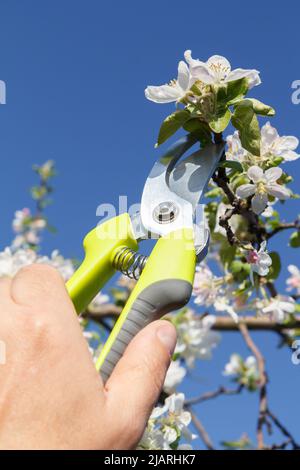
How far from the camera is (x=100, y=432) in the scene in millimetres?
1226

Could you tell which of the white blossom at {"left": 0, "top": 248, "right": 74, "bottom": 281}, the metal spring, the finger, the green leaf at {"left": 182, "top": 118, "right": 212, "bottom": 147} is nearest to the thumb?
the finger

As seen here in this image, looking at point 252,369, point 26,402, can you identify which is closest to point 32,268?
point 26,402

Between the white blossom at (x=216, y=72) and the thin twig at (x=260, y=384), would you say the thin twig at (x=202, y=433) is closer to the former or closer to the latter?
the thin twig at (x=260, y=384)

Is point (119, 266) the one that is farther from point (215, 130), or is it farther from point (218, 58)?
point (218, 58)

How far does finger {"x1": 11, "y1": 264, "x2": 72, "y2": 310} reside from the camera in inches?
53.7

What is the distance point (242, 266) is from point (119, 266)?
0.85m

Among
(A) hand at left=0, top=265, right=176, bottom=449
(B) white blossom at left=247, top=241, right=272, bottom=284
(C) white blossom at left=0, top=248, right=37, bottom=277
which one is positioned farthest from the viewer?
(C) white blossom at left=0, top=248, right=37, bottom=277

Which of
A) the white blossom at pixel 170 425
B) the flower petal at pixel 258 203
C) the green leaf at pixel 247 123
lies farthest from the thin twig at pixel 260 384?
the green leaf at pixel 247 123

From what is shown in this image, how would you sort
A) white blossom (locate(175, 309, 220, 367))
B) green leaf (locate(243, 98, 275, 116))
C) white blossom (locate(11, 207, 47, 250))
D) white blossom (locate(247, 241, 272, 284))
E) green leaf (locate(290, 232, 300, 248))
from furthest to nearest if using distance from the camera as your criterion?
white blossom (locate(11, 207, 47, 250)) → white blossom (locate(175, 309, 220, 367)) → green leaf (locate(290, 232, 300, 248)) → white blossom (locate(247, 241, 272, 284)) → green leaf (locate(243, 98, 275, 116))

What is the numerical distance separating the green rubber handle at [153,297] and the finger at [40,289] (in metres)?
0.17

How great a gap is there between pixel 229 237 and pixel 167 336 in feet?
2.43

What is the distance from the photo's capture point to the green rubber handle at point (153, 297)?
145 cm

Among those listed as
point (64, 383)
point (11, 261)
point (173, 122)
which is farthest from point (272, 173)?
point (11, 261)

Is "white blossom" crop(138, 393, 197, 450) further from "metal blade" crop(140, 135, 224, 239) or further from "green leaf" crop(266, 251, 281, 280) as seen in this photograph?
"metal blade" crop(140, 135, 224, 239)
